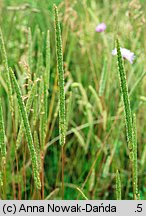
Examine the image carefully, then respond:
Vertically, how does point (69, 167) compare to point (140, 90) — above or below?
below

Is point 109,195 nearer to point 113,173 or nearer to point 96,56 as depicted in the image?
point 113,173

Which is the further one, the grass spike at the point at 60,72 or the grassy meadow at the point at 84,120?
the grassy meadow at the point at 84,120

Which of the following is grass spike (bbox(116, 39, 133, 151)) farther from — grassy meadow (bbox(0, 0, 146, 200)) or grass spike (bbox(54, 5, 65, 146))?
grassy meadow (bbox(0, 0, 146, 200))

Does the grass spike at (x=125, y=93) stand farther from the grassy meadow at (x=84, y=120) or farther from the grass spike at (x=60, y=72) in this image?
the grassy meadow at (x=84, y=120)

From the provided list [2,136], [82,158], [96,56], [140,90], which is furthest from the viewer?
[96,56]

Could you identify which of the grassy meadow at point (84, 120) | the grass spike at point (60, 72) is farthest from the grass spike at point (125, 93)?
the grassy meadow at point (84, 120)

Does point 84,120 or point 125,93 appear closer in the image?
point 125,93

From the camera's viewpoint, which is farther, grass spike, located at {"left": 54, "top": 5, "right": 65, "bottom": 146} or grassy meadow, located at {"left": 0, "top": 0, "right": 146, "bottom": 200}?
grassy meadow, located at {"left": 0, "top": 0, "right": 146, "bottom": 200}

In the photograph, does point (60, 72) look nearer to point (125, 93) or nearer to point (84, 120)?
point (125, 93)

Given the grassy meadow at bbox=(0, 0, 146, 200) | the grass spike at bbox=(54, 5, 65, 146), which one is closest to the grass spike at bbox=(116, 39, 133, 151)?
the grass spike at bbox=(54, 5, 65, 146)

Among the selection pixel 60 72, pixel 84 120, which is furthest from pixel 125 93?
pixel 84 120

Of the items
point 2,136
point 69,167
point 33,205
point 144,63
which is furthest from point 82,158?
point 2,136
